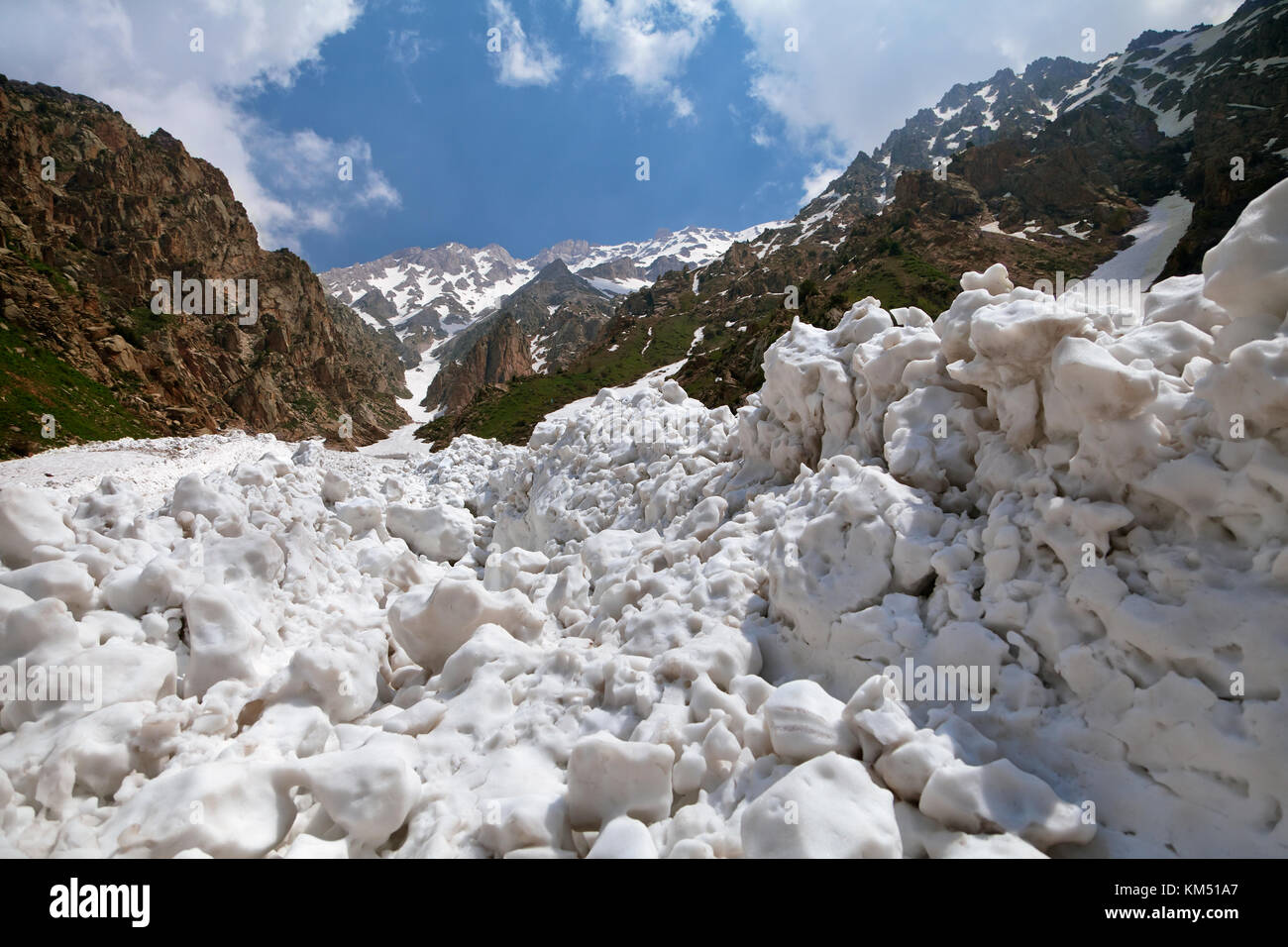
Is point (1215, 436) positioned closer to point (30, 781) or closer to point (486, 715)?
point (486, 715)

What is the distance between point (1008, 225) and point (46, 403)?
335 ft

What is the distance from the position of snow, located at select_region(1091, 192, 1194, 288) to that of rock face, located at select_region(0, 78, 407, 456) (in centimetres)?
8421

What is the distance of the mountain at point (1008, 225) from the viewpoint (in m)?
51.6

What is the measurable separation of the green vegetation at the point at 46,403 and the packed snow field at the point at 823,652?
2345cm

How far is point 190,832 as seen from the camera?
11.9 feet

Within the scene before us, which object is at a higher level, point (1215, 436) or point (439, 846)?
point (1215, 436)

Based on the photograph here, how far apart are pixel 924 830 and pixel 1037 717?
49.4 inches
